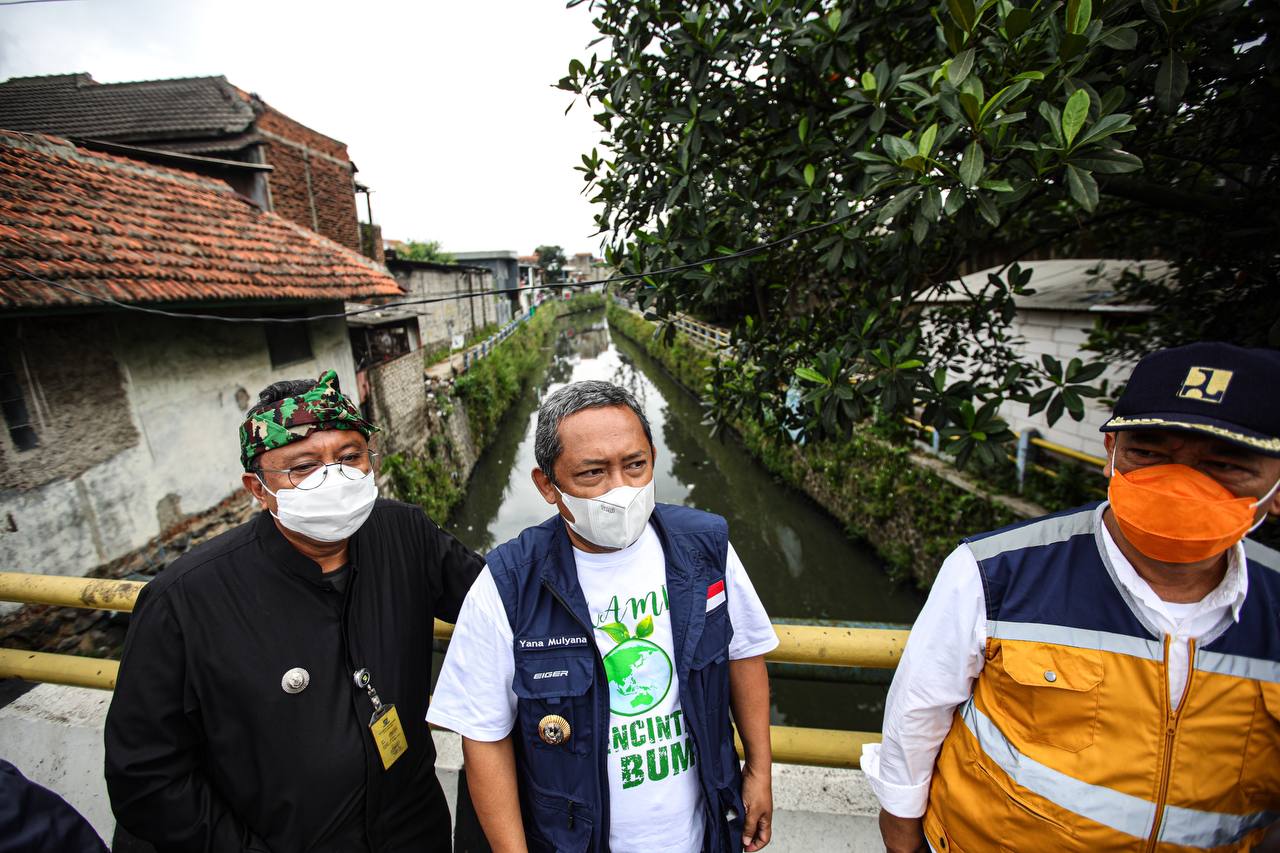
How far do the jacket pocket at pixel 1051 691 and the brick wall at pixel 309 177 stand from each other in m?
13.4

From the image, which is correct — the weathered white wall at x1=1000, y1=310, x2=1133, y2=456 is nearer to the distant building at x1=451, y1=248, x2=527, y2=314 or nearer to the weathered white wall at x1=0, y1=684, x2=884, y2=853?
the weathered white wall at x1=0, y1=684, x2=884, y2=853

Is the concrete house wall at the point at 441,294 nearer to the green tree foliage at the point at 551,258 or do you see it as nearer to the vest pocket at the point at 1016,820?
the vest pocket at the point at 1016,820

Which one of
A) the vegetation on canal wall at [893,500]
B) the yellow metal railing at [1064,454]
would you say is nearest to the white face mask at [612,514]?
the vegetation on canal wall at [893,500]

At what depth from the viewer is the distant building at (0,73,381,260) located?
1022 cm

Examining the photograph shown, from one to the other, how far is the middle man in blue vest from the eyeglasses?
0.56 metres

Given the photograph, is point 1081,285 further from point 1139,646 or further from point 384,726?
point 384,726

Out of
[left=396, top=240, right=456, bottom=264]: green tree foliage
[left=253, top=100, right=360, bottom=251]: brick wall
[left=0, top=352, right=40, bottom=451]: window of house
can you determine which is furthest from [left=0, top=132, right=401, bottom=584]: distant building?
[left=396, top=240, right=456, bottom=264]: green tree foliage

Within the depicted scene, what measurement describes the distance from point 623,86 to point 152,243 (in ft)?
14.6

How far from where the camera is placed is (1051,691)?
3.62 feet

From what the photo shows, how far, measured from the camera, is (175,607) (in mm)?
1291

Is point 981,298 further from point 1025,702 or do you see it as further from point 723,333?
point 723,333

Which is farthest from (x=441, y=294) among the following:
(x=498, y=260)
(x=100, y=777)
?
(x=498, y=260)

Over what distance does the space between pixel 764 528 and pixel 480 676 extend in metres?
8.65

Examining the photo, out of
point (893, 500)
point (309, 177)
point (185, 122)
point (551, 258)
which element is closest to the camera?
point (893, 500)
